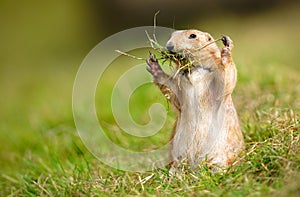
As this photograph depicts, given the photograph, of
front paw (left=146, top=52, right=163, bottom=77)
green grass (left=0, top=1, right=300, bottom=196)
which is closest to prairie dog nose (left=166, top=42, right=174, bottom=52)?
front paw (left=146, top=52, right=163, bottom=77)

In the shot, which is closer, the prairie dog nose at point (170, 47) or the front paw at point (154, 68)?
the prairie dog nose at point (170, 47)

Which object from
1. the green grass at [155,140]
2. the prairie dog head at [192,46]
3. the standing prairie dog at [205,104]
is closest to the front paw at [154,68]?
the standing prairie dog at [205,104]

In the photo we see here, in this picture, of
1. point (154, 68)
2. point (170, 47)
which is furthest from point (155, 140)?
point (170, 47)

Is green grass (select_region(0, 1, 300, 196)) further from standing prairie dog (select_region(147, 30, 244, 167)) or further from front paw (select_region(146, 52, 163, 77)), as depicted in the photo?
front paw (select_region(146, 52, 163, 77))

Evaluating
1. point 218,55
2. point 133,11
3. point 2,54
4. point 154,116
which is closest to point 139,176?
point 218,55

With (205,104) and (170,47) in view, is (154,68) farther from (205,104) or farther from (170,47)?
(205,104)

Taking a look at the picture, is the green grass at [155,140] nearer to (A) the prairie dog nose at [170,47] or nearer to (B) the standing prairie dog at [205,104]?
(B) the standing prairie dog at [205,104]
